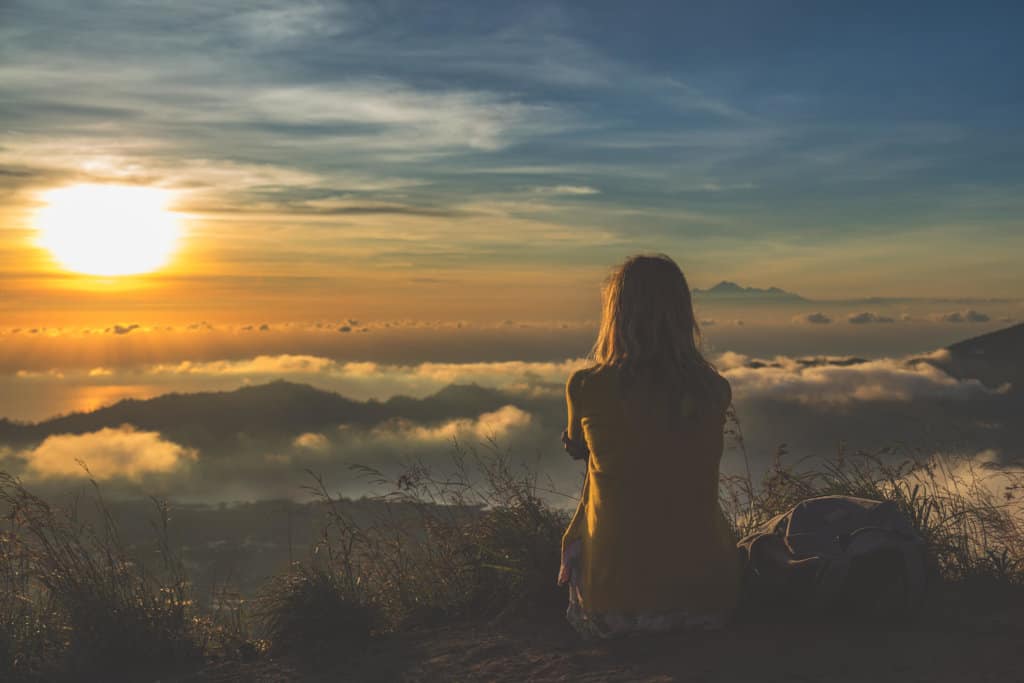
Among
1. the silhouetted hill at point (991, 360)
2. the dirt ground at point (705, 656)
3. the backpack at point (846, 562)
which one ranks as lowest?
the silhouetted hill at point (991, 360)

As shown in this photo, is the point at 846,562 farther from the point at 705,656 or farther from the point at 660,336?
the point at 660,336

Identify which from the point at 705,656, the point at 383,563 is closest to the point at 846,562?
the point at 705,656

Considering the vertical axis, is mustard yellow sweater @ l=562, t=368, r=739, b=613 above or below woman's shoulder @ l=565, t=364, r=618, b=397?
below

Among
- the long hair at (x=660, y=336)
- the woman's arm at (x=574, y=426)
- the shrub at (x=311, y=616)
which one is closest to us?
the long hair at (x=660, y=336)

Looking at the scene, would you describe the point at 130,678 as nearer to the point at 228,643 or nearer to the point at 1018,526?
the point at 228,643

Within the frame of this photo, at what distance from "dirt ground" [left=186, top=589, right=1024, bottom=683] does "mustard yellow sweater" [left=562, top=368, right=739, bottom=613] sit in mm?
275

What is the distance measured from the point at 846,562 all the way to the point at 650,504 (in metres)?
1.17

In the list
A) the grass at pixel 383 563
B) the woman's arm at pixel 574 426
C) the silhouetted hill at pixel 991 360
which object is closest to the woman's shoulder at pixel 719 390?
the woman's arm at pixel 574 426

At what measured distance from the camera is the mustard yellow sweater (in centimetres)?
431

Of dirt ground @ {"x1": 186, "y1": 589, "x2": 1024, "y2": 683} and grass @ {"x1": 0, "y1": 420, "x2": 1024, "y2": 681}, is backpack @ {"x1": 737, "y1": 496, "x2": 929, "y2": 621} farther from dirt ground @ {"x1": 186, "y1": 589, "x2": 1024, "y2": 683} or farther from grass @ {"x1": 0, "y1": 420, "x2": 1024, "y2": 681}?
grass @ {"x1": 0, "y1": 420, "x2": 1024, "y2": 681}

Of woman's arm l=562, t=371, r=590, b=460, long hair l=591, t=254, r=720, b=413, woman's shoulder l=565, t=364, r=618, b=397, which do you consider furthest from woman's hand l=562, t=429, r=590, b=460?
long hair l=591, t=254, r=720, b=413

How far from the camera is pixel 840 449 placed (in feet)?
21.3

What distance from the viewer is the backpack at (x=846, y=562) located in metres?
4.61

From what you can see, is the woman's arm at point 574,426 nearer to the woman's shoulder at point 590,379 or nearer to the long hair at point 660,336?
the woman's shoulder at point 590,379
